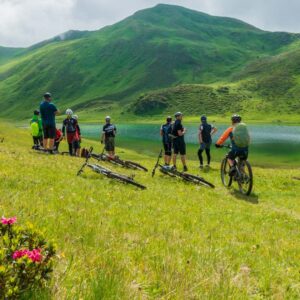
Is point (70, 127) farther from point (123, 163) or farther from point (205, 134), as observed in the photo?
point (205, 134)

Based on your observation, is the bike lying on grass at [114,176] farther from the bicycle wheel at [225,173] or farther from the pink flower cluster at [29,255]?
Result: the pink flower cluster at [29,255]

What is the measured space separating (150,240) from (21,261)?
12.9 ft

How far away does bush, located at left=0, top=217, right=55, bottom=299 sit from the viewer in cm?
291

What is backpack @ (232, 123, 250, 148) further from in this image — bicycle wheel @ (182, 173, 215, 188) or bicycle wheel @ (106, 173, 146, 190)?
bicycle wheel @ (106, 173, 146, 190)

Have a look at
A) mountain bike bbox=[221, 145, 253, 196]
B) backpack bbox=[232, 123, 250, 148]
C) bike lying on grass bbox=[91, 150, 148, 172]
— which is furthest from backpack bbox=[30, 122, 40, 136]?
backpack bbox=[232, 123, 250, 148]

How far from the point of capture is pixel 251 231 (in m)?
9.88

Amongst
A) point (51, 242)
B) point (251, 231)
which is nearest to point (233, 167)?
point (251, 231)

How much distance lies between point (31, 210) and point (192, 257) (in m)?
3.47

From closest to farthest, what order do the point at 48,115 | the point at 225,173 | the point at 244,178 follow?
1. the point at 244,178
2. the point at 225,173
3. the point at 48,115

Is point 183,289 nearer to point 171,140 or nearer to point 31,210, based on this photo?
point 31,210

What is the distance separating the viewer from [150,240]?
263 inches

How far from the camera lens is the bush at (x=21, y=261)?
114 inches

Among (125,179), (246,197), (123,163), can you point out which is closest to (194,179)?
(246,197)

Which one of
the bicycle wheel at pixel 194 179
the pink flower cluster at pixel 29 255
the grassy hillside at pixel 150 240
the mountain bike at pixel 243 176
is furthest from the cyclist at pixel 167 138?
the pink flower cluster at pixel 29 255
